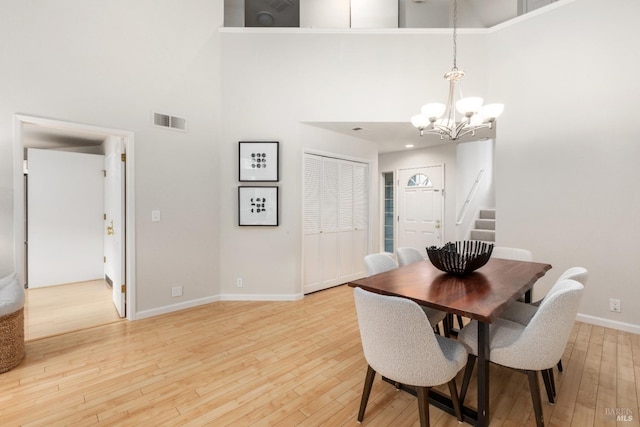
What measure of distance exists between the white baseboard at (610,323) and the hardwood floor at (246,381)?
3.3 inches

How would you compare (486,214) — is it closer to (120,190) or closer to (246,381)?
(246,381)

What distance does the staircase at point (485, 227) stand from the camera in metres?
5.30

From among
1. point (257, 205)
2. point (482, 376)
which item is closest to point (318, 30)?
point (257, 205)

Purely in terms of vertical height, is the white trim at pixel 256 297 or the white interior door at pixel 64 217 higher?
the white interior door at pixel 64 217

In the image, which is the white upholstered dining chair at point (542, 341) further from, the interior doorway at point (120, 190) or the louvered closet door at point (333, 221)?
the interior doorway at point (120, 190)

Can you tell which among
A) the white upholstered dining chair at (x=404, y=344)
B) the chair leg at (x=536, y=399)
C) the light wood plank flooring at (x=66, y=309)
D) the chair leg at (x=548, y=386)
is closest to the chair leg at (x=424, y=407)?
the white upholstered dining chair at (x=404, y=344)

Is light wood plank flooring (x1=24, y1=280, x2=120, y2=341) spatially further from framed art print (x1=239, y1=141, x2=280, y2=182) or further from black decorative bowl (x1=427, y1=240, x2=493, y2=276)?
black decorative bowl (x1=427, y1=240, x2=493, y2=276)

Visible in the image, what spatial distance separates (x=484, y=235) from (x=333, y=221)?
294cm

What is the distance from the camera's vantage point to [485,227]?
5688 millimetres

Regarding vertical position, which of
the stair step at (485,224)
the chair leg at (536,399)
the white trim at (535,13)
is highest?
→ the white trim at (535,13)

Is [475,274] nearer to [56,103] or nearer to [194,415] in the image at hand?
[194,415]

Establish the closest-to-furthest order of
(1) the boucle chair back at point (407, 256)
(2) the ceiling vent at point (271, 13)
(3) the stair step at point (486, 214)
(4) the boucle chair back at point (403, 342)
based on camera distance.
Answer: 1. (4) the boucle chair back at point (403, 342)
2. (1) the boucle chair back at point (407, 256)
3. (2) the ceiling vent at point (271, 13)
4. (3) the stair step at point (486, 214)

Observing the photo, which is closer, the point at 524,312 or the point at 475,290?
the point at 475,290

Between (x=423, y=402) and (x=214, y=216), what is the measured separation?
10.5 feet
